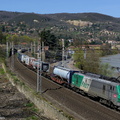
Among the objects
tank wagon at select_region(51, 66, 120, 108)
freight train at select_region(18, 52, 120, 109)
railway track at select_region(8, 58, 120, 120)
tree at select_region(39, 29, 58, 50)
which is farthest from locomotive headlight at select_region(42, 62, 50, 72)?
tree at select_region(39, 29, 58, 50)

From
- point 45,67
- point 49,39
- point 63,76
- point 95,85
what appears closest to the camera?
point 95,85

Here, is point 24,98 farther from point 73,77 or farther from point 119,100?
point 119,100

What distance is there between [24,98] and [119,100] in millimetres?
10766

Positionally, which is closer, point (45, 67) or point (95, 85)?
point (95, 85)

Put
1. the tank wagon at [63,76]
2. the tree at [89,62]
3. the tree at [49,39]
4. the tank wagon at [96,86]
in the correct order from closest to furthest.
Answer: the tank wagon at [96,86]
the tank wagon at [63,76]
the tree at [89,62]
the tree at [49,39]

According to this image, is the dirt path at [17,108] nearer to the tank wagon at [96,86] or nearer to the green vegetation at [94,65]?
the tank wagon at [96,86]

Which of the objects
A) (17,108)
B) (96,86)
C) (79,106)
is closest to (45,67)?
(96,86)

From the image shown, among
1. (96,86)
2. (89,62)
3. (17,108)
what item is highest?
(96,86)

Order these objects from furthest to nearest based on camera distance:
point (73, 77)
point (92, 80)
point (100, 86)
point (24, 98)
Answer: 1. point (73, 77)
2. point (24, 98)
3. point (92, 80)
4. point (100, 86)

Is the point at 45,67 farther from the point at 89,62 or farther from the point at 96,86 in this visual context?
the point at 96,86

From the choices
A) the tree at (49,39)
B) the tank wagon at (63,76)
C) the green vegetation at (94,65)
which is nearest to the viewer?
the tank wagon at (63,76)

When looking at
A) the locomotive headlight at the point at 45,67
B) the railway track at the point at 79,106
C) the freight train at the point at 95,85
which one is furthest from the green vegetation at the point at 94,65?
the railway track at the point at 79,106

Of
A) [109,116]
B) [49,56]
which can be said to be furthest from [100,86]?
[49,56]

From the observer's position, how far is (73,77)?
96.9ft
